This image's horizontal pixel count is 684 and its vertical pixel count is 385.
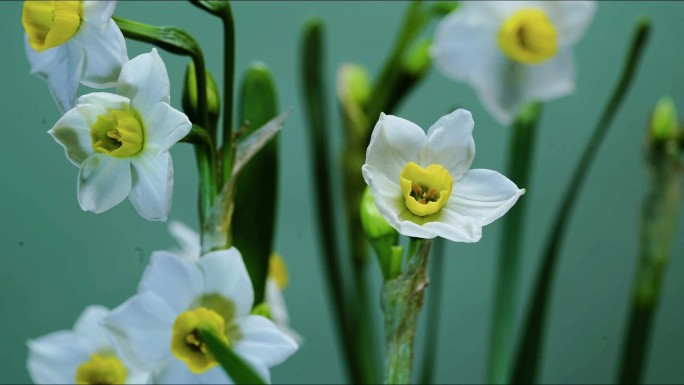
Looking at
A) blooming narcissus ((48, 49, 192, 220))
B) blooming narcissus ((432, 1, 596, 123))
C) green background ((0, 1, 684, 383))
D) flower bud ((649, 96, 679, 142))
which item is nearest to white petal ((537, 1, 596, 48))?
blooming narcissus ((432, 1, 596, 123))

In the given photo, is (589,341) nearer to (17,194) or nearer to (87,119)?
Answer: (17,194)

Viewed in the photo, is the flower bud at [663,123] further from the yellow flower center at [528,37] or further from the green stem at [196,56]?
the green stem at [196,56]

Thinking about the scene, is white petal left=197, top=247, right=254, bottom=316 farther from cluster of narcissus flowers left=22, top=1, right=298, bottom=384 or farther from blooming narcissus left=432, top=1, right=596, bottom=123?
blooming narcissus left=432, top=1, right=596, bottom=123

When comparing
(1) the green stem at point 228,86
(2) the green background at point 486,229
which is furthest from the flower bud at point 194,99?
(2) the green background at point 486,229

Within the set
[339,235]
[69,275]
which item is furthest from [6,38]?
[339,235]

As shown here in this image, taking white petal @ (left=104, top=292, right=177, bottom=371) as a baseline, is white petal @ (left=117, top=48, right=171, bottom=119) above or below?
above

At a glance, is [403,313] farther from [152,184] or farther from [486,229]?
[486,229]
